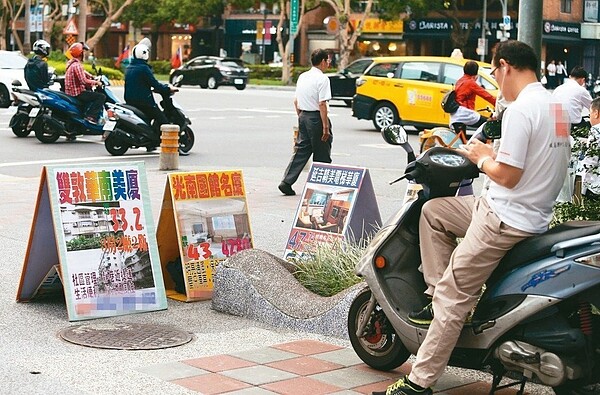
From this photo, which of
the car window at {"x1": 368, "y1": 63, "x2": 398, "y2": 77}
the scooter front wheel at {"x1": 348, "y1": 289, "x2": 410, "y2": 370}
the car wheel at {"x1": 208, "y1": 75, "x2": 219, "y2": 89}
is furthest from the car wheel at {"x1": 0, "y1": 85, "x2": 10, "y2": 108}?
the scooter front wheel at {"x1": 348, "y1": 289, "x2": 410, "y2": 370}

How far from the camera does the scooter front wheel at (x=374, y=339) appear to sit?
6066 millimetres

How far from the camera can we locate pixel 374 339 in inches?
243

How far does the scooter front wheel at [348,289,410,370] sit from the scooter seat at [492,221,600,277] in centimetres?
99

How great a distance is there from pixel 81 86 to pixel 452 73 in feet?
27.6

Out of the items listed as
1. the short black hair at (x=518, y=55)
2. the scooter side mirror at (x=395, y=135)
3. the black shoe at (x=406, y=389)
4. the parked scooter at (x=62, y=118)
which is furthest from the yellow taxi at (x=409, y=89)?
the black shoe at (x=406, y=389)

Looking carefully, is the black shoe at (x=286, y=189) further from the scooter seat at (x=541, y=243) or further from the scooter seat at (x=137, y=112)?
the scooter seat at (x=541, y=243)

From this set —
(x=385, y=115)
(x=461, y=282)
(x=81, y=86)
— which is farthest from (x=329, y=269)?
(x=385, y=115)

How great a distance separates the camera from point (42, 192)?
7391mm

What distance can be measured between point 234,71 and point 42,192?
39746 mm

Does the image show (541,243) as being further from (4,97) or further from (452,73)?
(4,97)

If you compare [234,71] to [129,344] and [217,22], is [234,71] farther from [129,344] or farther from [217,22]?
[129,344]

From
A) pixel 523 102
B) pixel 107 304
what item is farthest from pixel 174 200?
pixel 523 102

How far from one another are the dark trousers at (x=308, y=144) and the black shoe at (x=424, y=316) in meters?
7.66

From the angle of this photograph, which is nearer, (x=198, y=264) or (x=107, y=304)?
(x=107, y=304)
